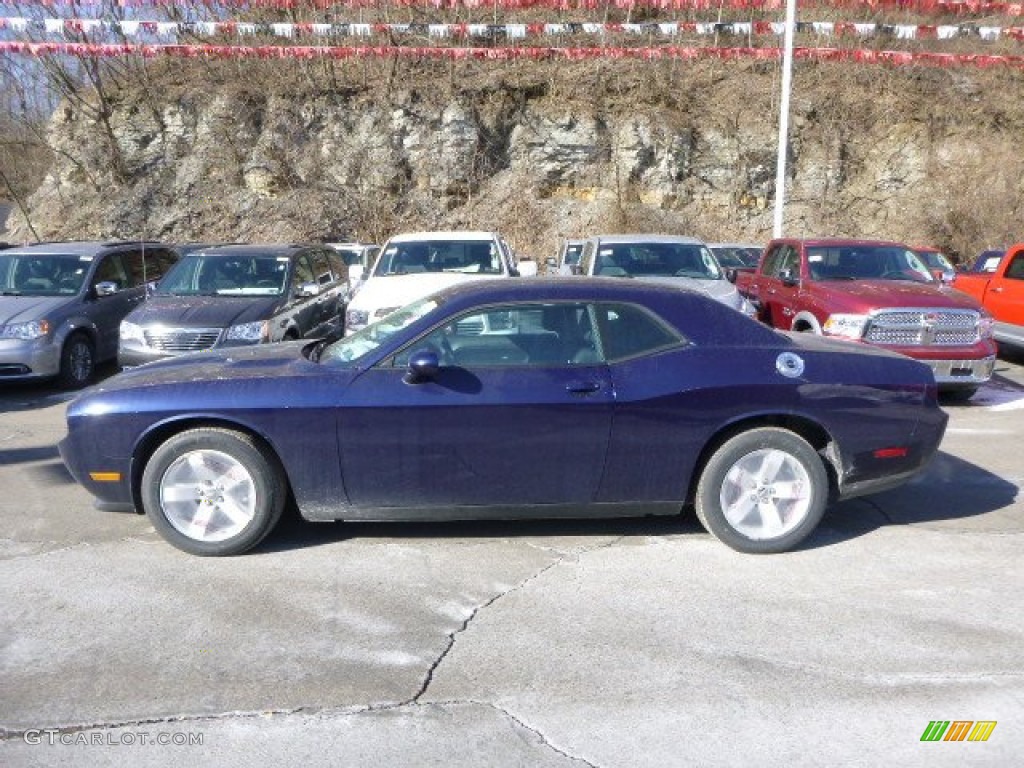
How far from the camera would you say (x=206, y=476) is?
4695mm

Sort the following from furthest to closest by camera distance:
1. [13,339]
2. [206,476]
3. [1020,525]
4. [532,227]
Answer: [532,227], [13,339], [1020,525], [206,476]

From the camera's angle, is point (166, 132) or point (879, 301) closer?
point (879, 301)

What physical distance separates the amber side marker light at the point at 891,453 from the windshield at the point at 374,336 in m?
2.70

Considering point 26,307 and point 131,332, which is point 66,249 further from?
point 131,332

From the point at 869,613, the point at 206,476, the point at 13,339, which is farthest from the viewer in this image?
the point at 13,339

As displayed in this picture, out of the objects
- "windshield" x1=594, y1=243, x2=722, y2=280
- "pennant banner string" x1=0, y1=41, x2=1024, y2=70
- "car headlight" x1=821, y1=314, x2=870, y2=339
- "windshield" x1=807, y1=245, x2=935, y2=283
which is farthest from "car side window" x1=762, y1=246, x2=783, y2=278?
"pennant banner string" x1=0, y1=41, x2=1024, y2=70

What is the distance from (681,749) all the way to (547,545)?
6.60 feet

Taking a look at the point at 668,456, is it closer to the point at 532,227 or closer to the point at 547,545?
the point at 547,545

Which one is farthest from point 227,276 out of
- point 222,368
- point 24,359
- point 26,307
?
point 222,368

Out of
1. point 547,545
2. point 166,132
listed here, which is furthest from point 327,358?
point 166,132

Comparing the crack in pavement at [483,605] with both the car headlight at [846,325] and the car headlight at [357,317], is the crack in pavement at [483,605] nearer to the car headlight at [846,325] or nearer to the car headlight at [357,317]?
the car headlight at [846,325]

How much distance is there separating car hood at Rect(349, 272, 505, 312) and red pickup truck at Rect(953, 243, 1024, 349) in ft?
22.7

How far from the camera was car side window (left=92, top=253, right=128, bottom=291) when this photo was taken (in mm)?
10927

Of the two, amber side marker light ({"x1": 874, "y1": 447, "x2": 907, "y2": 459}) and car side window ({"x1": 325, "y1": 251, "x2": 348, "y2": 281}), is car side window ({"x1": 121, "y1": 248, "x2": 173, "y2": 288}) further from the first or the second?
amber side marker light ({"x1": 874, "y1": 447, "x2": 907, "y2": 459})
